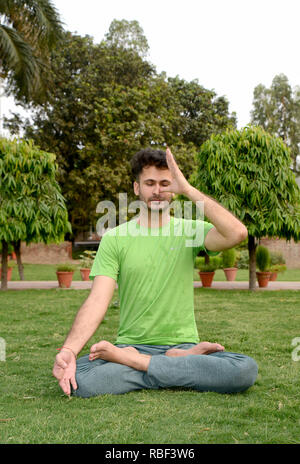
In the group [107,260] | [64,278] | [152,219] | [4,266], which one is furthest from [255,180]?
[107,260]

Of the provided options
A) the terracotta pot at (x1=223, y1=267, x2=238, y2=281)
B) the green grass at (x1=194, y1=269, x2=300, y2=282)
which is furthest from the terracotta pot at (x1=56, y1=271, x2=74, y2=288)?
the green grass at (x1=194, y1=269, x2=300, y2=282)

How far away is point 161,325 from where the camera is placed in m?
3.46

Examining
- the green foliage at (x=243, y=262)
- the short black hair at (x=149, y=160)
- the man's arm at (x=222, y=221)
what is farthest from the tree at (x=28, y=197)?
the green foliage at (x=243, y=262)

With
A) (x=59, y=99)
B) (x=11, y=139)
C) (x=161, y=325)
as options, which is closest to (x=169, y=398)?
(x=161, y=325)

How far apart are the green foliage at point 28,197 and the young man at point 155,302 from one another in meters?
8.67

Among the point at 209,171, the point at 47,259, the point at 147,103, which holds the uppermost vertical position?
the point at 147,103

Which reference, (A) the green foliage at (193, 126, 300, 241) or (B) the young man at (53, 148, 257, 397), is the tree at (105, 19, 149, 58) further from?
(B) the young man at (53, 148, 257, 397)

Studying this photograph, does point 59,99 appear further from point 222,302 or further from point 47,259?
point 222,302

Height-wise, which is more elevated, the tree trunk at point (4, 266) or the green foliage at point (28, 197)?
the green foliage at point (28, 197)

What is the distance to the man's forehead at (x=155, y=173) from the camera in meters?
3.39

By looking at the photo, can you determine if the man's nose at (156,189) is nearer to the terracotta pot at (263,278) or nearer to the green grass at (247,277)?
the terracotta pot at (263,278)
